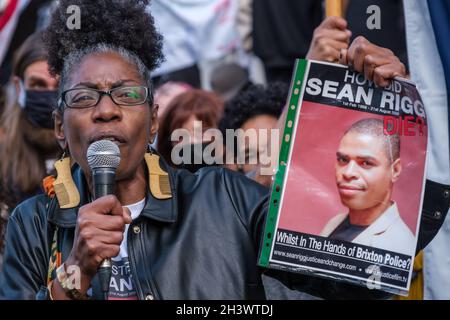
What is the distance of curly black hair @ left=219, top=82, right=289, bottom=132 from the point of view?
18.0ft

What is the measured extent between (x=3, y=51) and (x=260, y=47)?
80.8 inches

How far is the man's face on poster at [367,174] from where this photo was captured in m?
3.29

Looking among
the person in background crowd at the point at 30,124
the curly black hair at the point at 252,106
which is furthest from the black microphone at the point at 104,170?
the person in background crowd at the point at 30,124

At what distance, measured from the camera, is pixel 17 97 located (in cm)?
607

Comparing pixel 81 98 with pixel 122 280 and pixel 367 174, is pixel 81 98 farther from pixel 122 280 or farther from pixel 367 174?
pixel 367 174

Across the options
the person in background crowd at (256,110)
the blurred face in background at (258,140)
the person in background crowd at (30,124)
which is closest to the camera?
the blurred face in background at (258,140)

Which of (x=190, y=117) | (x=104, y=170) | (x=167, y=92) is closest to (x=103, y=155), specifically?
(x=104, y=170)

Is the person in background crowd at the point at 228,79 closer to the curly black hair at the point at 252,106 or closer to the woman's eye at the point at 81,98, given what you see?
the curly black hair at the point at 252,106

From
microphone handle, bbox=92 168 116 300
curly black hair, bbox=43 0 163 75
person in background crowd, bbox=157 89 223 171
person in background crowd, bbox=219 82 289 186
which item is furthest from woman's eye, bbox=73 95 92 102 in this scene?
person in background crowd, bbox=219 82 289 186

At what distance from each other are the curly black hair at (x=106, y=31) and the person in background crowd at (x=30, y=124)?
79.2 inches

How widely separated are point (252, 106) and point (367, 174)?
89.9 inches

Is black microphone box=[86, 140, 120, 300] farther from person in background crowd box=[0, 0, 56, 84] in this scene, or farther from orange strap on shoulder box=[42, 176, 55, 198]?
person in background crowd box=[0, 0, 56, 84]

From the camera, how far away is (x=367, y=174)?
3.28m
